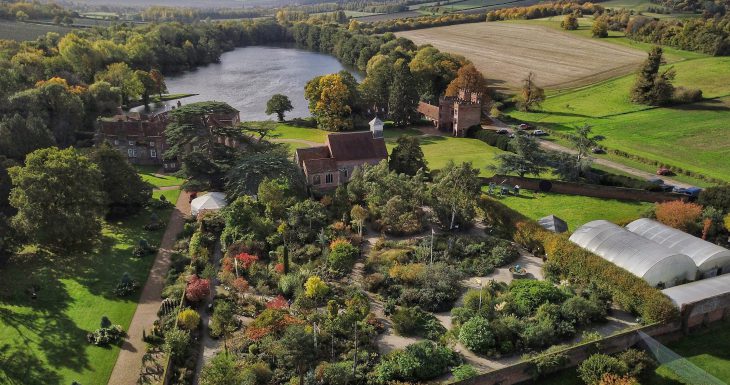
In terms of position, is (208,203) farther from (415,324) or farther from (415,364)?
(415,364)

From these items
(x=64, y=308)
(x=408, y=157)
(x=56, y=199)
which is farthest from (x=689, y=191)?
(x=56, y=199)

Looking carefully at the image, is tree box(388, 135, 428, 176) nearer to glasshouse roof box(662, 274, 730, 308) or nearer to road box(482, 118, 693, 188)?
road box(482, 118, 693, 188)

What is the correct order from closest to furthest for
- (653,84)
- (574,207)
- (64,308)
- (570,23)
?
(64,308) < (574,207) < (653,84) < (570,23)

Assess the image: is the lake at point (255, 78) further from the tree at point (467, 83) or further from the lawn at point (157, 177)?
the lawn at point (157, 177)

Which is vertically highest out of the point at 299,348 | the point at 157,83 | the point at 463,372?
the point at 157,83

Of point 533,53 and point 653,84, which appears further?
point 533,53

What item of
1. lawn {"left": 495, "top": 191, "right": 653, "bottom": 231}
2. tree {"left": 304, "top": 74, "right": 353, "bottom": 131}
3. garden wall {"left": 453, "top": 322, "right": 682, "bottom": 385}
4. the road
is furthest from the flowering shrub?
tree {"left": 304, "top": 74, "right": 353, "bottom": 131}
